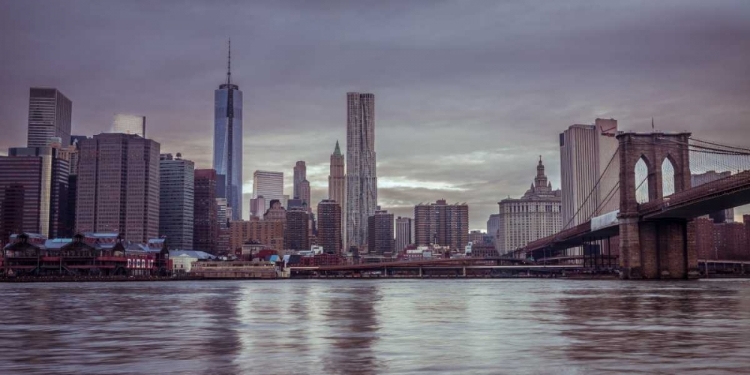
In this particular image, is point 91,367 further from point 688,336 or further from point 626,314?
point 626,314

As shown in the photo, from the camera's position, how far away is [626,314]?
3944 centimetres

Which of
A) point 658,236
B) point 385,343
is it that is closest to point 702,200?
point 658,236

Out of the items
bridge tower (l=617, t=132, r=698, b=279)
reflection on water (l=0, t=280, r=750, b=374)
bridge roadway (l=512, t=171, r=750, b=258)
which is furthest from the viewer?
bridge tower (l=617, t=132, r=698, b=279)

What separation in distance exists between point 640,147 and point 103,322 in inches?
4011

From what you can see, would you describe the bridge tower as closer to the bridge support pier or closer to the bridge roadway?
the bridge support pier

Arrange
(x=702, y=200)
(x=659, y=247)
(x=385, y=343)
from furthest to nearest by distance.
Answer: (x=659, y=247), (x=702, y=200), (x=385, y=343)

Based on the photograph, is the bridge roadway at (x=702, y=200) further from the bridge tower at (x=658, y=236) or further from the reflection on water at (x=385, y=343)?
the reflection on water at (x=385, y=343)

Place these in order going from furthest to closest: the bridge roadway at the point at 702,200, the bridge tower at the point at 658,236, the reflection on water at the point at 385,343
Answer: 1. the bridge tower at the point at 658,236
2. the bridge roadway at the point at 702,200
3. the reflection on water at the point at 385,343

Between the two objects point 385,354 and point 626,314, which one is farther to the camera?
point 626,314

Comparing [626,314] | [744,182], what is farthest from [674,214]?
[626,314]

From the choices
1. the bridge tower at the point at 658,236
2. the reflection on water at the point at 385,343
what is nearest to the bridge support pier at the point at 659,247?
the bridge tower at the point at 658,236

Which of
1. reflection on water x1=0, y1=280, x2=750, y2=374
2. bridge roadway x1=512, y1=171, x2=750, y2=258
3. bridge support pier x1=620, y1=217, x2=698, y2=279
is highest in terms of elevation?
bridge roadway x1=512, y1=171, x2=750, y2=258

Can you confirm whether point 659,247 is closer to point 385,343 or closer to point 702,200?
point 702,200

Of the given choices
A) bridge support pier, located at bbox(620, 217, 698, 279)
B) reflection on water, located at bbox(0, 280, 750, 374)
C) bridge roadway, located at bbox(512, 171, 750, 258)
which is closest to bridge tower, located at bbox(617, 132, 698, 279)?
bridge support pier, located at bbox(620, 217, 698, 279)
